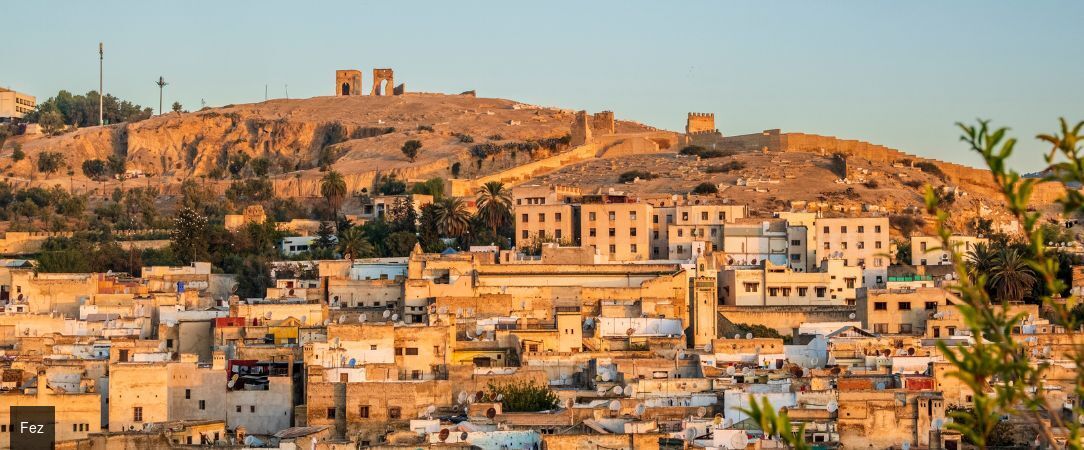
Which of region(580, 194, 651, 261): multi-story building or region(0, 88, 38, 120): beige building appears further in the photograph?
region(0, 88, 38, 120): beige building

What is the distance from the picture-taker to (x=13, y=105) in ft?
381

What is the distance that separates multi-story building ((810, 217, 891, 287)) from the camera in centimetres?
5606

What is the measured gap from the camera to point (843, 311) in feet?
159

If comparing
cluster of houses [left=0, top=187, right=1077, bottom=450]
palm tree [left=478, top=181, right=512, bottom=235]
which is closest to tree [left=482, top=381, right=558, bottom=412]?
Result: cluster of houses [left=0, top=187, right=1077, bottom=450]

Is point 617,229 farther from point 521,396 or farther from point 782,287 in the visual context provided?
point 521,396

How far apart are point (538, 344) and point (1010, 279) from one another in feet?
48.3

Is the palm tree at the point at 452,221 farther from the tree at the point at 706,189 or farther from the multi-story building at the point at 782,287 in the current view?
the tree at the point at 706,189

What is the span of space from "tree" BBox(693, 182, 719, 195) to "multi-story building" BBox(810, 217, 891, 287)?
539 inches

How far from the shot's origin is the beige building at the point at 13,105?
4525 inches

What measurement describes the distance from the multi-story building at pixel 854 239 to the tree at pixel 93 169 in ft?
152

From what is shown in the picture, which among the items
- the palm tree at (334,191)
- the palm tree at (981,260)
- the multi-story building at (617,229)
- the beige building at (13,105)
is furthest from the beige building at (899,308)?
the beige building at (13,105)

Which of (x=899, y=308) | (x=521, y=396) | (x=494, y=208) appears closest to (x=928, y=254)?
(x=899, y=308)

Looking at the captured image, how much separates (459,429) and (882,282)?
2498cm

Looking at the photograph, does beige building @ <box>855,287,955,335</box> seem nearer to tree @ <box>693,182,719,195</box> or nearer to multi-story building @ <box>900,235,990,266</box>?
multi-story building @ <box>900,235,990,266</box>
